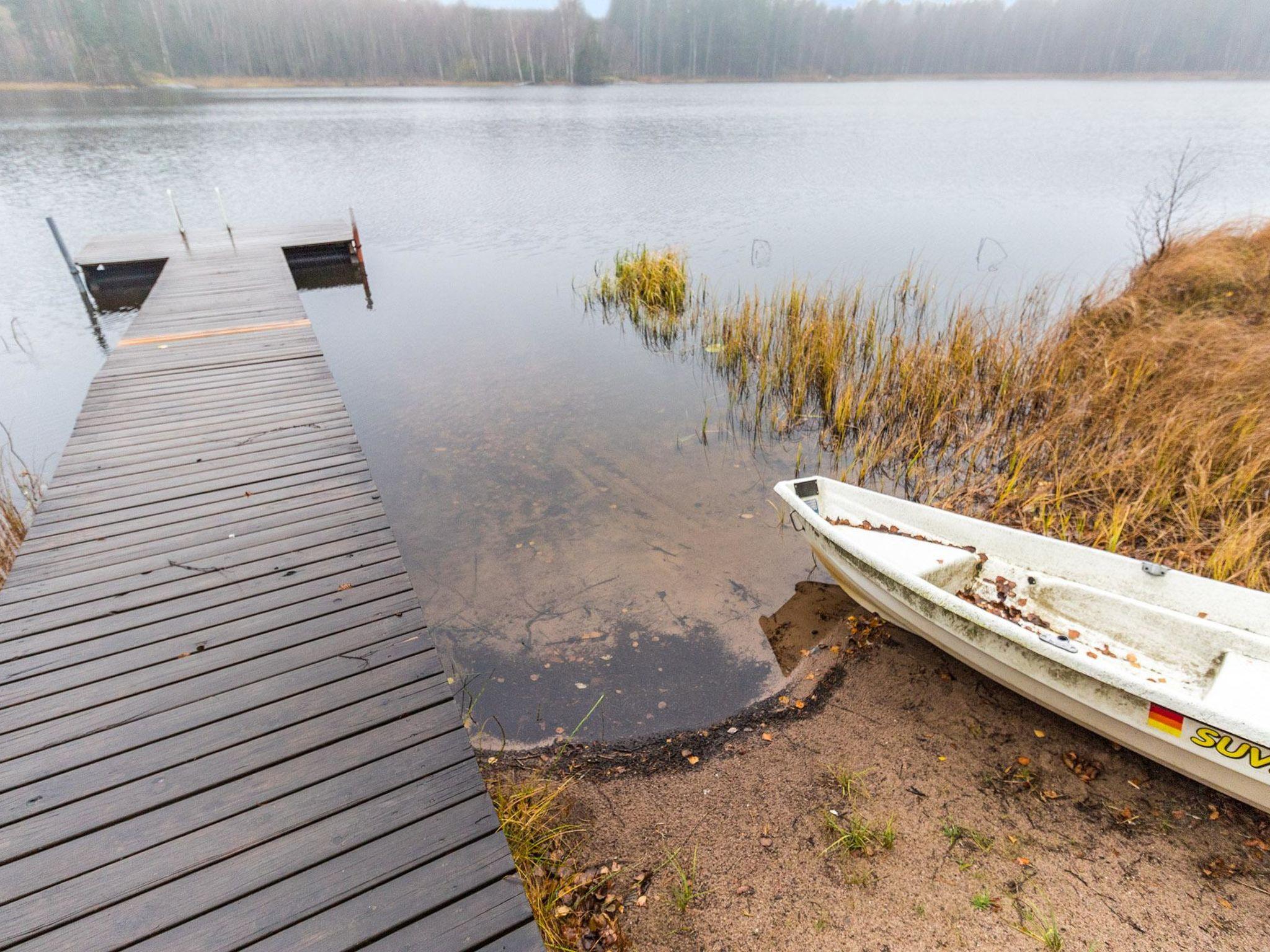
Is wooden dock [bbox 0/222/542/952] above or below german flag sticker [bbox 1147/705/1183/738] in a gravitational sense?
above

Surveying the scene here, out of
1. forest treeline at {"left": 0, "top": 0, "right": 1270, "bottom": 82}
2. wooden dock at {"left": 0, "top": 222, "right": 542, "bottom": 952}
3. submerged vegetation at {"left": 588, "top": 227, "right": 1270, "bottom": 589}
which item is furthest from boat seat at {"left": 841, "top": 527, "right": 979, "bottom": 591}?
forest treeline at {"left": 0, "top": 0, "right": 1270, "bottom": 82}

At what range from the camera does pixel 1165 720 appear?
269 cm

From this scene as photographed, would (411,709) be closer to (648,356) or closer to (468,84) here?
(648,356)

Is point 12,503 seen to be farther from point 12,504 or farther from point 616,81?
point 616,81

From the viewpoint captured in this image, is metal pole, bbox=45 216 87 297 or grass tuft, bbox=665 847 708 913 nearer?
grass tuft, bbox=665 847 708 913

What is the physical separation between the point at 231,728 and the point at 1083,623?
4.23m

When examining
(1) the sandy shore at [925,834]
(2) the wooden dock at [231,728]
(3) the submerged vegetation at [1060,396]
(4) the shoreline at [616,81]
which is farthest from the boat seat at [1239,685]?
(4) the shoreline at [616,81]

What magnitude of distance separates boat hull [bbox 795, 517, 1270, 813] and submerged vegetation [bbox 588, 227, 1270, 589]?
164cm

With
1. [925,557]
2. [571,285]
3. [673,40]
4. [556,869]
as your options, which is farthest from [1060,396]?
[673,40]

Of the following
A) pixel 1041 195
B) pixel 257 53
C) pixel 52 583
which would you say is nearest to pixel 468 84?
pixel 257 53

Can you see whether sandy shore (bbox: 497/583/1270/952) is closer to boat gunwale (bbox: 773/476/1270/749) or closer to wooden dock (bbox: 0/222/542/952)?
boat gunwale (bbox: 773/476/1270/749)

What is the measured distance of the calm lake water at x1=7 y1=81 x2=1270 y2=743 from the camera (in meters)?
4.51

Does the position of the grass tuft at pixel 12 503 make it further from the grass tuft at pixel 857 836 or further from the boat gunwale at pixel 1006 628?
the boat gunwale at pixel 1006 628

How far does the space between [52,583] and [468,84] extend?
89617 mm
